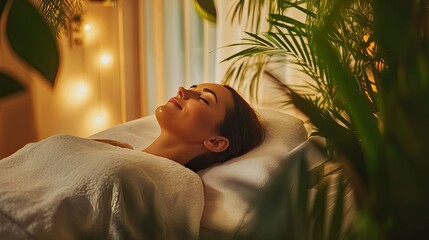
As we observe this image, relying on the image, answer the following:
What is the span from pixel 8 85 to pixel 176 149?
4.92ft

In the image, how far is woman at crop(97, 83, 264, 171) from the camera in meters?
1.67

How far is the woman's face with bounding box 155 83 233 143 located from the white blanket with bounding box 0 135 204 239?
23 centimetres

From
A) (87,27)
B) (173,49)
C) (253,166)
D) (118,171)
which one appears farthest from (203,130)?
(87,27)

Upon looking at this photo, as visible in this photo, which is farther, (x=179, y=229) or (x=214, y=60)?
(x=214, y=60)

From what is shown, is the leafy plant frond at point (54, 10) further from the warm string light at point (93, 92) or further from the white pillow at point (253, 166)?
the warm string light at point (93, 92)

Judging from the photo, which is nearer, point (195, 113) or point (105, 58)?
point (195, 113)

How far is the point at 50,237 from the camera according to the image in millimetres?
1083

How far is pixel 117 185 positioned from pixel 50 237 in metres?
0.18

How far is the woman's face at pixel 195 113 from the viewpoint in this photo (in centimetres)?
167

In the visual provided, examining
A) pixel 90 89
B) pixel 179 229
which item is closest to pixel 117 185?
pixel 179 229

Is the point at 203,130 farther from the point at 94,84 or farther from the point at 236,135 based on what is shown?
the point at 94,84

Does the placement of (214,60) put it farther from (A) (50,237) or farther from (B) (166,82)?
(A) (50,237)

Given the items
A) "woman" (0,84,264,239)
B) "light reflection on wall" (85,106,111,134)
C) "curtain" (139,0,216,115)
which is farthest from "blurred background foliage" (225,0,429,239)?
"light reflection on wall" (85,106,111,134)

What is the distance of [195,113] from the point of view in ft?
5.49
